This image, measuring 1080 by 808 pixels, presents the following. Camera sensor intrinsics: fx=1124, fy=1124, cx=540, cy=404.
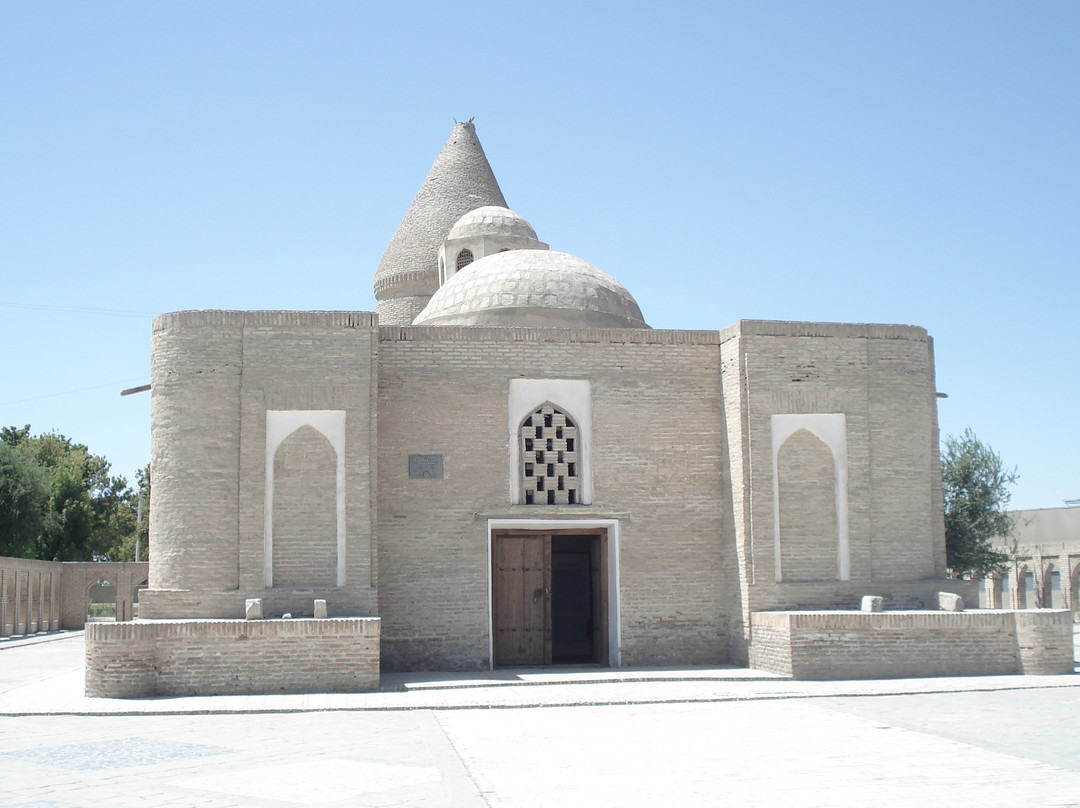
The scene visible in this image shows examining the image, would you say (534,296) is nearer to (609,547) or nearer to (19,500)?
(609,547)

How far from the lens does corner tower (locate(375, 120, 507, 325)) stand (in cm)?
2220

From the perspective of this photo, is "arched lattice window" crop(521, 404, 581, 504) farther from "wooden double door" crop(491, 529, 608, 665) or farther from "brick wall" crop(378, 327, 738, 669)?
"wooden double door" crop(491, 529, 608, 665)

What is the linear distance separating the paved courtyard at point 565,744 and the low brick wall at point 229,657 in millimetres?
399

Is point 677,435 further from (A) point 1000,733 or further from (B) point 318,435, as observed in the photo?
(A) point 1000,733

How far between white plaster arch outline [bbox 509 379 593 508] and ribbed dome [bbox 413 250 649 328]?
165 centimetres

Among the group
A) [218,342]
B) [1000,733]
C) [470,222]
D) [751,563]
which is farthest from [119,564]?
[1000,733]

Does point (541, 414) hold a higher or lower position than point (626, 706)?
higher

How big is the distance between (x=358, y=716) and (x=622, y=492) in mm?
5229

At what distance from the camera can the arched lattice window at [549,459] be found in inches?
569

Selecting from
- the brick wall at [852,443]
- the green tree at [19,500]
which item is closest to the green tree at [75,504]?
the green tree at [19,500]

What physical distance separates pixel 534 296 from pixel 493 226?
452 cm

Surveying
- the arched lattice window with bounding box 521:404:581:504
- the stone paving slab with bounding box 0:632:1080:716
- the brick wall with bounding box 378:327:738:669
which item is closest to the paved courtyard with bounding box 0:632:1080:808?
the stone paving slab with bounding box 0:632:1080:716

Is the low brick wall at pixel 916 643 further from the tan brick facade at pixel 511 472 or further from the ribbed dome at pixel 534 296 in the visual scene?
the ribbed dome at pixel 534 296

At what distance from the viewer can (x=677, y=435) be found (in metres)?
14.8
